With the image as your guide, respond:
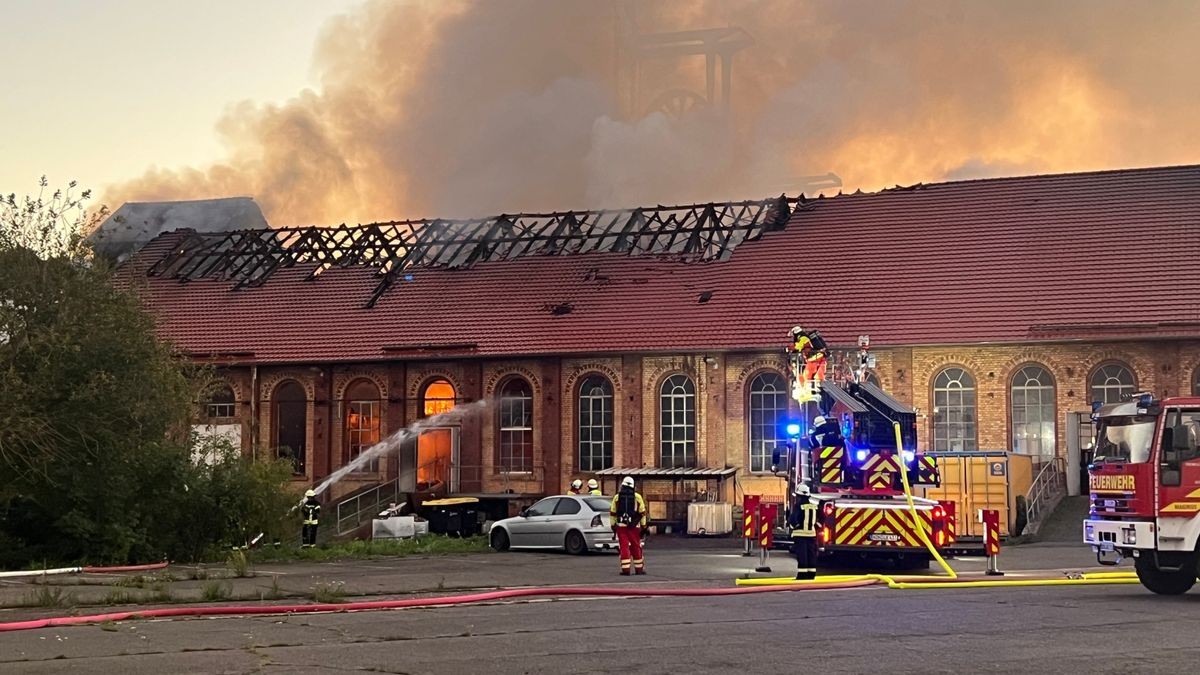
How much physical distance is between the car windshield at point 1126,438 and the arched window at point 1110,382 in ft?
67.7

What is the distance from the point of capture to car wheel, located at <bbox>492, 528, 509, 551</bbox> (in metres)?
30.6

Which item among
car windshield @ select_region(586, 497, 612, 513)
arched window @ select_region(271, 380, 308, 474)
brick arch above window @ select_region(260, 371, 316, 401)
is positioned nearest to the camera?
car windshield @ select_region(586, 497, 612, 513)

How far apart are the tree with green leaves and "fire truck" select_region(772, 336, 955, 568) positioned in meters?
11.8

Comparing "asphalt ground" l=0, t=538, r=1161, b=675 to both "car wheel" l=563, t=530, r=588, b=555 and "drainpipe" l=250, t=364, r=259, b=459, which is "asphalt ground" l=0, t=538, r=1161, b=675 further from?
"drainpipe" l=250, t=364, r=259, b=459

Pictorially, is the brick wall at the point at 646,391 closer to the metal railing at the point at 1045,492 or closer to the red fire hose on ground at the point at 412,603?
the metal railing at the point at 1045,492

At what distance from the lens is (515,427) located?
144 feet

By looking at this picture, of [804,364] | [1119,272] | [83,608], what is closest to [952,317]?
[1119,272]

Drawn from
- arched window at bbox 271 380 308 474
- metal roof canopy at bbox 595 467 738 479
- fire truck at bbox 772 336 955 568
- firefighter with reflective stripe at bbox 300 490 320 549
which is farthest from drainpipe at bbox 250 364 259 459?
fire truck at bbox 772 336 955 568

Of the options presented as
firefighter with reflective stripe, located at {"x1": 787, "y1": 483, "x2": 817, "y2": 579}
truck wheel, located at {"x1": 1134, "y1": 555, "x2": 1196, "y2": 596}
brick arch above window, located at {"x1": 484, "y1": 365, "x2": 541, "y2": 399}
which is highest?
brick arch above window, located at {"x1": 484, "y1": 365, "x2": 541, "y2": 399}

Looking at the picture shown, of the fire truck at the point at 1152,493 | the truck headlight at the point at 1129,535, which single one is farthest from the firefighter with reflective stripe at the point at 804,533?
the truck headlight at the point at 1129,535

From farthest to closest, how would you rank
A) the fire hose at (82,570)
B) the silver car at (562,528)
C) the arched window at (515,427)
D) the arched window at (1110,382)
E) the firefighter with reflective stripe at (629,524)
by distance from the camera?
the arched window at (515,427)
the arched window at (1110,382)
the silver car at (562,528)
the firefighter with reflective stripe at (629,524)
the fire hose at (82,570)

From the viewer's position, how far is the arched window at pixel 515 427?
4356 cm

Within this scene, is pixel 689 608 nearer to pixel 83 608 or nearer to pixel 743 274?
pixel 83 608

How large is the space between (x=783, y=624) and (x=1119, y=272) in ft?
94.0
